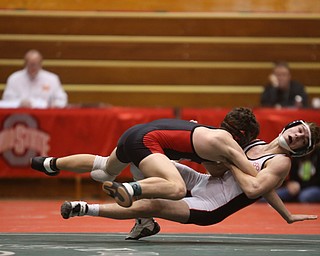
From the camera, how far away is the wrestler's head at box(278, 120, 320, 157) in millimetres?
6273

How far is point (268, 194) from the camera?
6.21 m

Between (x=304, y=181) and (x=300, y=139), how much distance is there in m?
4.27

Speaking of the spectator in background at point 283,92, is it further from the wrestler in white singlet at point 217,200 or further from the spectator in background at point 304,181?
the wrestler in white singlet at point 217,200

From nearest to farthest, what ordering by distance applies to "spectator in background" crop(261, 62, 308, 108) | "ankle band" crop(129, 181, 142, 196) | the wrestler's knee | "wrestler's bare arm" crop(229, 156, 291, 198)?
"ankle band" crop(129, 181, 142, 196) < the wrestler's knee < "wrestler's bare arm" crop(229, 156, 291, 198) < "spectator in background" crop(261, 62, 308, 108)

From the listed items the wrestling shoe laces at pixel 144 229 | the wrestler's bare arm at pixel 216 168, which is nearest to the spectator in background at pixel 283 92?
the wrestler's bare arm at pixel 216 168

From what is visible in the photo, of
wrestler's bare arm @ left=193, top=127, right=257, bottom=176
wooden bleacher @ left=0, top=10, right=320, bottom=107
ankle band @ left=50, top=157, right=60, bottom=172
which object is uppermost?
wooden bleacher @ left=0, top=10, right=320, bottom=107

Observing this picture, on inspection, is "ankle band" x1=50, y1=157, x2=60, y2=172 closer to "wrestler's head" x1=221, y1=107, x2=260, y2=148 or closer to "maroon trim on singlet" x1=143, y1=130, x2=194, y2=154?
"maroon trim on singlet" x1=143, y1=130, x2=194, y2=154

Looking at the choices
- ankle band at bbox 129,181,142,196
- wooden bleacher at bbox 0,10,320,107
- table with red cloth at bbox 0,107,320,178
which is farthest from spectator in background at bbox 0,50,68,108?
ankle band at bbox 129,181,142,196

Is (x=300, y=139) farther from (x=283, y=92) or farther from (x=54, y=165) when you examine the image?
(x=283, y=92)

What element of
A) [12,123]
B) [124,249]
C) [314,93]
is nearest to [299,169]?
[314,93]

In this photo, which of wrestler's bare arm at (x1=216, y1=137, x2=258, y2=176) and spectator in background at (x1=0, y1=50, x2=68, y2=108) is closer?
wrestler's bare arm at (x1=216, y1=137, x2=258, y2=176)

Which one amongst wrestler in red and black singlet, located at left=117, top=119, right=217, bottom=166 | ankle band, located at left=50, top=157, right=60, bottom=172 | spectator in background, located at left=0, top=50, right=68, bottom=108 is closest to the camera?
wrestler in red and black singlet, located at left=117, top=119, right=217, bottom=166

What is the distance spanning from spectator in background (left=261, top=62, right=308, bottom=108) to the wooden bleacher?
1.22 m

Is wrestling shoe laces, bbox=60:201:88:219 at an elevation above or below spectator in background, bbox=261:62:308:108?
below
